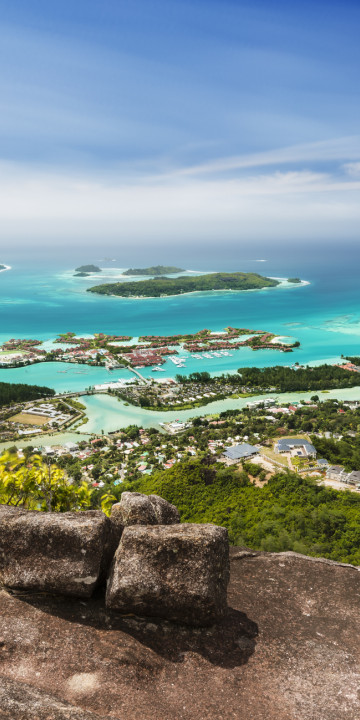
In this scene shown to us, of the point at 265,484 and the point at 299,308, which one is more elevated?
the point at 299,308

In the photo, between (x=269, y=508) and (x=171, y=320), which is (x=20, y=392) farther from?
(x=171, y=320)

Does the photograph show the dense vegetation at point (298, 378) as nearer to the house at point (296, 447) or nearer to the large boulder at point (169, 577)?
the house at point (296, 447)

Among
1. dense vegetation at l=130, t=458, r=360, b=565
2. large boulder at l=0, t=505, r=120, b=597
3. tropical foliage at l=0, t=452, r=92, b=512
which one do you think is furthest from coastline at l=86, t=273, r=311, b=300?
large boulder at l=0, t=505, r=120, b=597

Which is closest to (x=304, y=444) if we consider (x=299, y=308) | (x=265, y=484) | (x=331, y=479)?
(x=331, y=479)

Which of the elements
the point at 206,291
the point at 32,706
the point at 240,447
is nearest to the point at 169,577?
the point at 32,706

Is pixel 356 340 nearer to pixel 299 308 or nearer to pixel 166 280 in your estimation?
pixel 299 308

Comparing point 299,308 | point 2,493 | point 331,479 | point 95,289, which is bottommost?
point 331,479

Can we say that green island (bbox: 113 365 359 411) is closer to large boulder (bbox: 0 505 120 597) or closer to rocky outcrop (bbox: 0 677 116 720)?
large boulder (bbox: 0 505 120 597)
